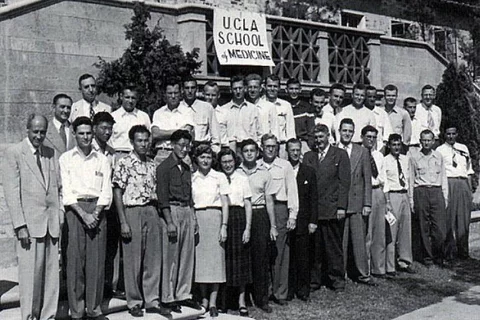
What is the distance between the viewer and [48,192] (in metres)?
6.52

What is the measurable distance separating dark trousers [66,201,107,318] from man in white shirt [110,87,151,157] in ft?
3.99

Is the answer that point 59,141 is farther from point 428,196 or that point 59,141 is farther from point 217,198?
point 428,196

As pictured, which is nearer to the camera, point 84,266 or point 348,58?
point 84,266

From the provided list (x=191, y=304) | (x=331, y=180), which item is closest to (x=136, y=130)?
(x=191, y=304)

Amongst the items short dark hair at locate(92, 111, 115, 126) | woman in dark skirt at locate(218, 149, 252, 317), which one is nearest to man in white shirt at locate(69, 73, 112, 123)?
short dark hair at locate(92, 111, 115, 126)

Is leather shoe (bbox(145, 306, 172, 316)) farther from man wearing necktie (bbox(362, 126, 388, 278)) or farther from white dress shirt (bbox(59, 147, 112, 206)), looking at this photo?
man wearing necktie (bbox(362, 126, 388, 278))

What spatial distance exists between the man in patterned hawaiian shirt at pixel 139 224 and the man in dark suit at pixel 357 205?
314 cm

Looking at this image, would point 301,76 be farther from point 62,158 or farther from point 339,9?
point 62,158

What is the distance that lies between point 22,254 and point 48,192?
0.58 m

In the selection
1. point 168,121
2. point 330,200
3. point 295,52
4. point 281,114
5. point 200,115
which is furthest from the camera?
point 295,52

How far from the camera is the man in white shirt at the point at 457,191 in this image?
11.3 meters

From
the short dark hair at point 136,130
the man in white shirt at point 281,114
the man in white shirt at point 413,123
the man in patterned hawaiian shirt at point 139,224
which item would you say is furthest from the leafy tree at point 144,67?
the man in white shirt at point 413,123

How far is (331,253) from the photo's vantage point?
909 centimetres

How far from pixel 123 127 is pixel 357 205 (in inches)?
131
